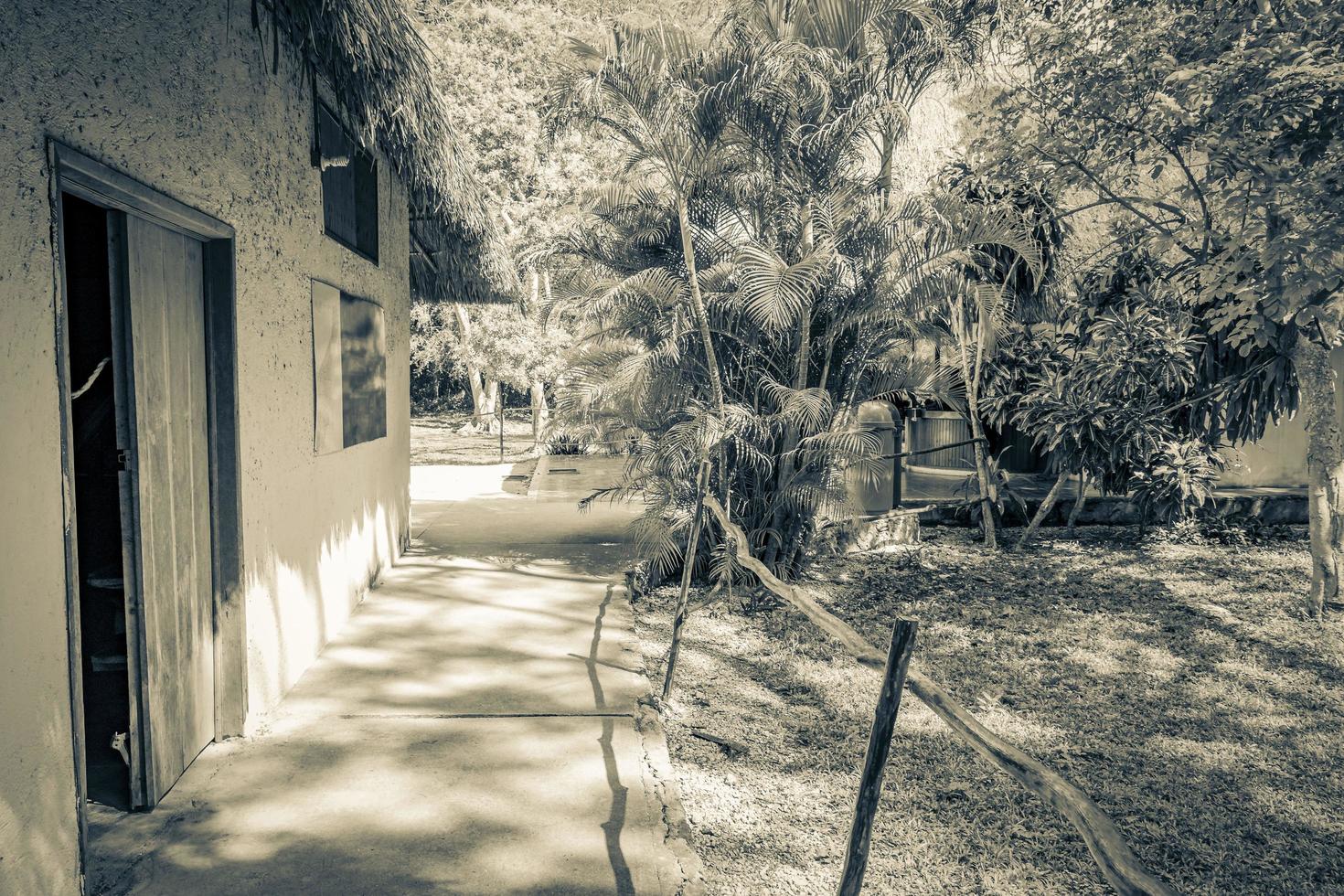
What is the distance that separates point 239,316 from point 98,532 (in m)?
1.05

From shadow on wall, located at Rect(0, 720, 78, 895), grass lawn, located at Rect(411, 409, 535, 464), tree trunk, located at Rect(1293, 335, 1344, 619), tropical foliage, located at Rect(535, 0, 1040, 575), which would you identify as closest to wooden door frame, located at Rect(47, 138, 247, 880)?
shadow on wall, located at Rect(0, 720, 78, 895)

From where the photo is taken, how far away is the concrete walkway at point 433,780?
2.95 meters

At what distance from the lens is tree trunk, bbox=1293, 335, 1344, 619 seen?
22.2 ft

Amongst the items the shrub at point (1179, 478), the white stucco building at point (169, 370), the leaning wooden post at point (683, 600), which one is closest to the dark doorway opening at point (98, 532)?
the white stucco building at point (169, 370)

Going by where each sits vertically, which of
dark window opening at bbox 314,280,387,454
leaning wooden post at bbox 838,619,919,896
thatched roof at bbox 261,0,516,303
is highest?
thatched roof at bbox 261,0,516,303

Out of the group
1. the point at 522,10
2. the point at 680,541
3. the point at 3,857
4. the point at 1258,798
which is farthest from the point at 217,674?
the point at 522,10

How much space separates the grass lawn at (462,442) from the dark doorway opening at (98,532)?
1502cm

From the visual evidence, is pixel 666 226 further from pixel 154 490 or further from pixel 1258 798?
pixel 1258 798

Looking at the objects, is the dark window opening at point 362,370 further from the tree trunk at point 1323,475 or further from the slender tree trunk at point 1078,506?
the tree trunk at point 1323,475

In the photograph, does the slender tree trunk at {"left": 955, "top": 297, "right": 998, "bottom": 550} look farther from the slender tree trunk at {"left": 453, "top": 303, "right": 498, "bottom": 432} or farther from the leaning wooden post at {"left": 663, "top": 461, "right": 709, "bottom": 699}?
the slender tree trunk at {"left": 453, "top": 303, "right": 498, "bottom": 432}

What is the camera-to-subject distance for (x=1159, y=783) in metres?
3.85

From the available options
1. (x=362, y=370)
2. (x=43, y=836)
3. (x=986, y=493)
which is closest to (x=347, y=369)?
(x=362, y=370)

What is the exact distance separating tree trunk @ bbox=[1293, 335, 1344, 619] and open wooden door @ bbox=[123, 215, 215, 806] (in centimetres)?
735

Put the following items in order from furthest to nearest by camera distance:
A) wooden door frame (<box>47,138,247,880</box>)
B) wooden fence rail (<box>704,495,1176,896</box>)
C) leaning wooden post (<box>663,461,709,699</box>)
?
leaning wooden post (<box>663,461,709,699</box>) → wooden door frame (<box>47,138,247,880</box>) → wooden fence rail (<box>704,495,1176,896</box>)
